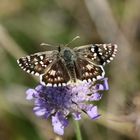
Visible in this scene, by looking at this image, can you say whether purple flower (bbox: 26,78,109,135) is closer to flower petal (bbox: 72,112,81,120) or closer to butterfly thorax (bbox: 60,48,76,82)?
flower petal (bbox: 72,112,81,120)

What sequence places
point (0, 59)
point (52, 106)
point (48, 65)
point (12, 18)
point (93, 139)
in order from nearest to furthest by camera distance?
point (48, 65), point (52, 106), point (93, 139), point (0, 59), point (12, 18)

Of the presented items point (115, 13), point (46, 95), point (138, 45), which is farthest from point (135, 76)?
point (46, 95)

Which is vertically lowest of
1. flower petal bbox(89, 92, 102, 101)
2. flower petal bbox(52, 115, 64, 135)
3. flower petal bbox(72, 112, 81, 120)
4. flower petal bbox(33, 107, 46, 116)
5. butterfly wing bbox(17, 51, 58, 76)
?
flower petal bbox(52, 115, 64, 135)

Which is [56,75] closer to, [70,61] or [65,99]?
[70,61]

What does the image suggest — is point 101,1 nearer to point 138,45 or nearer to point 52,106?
point 138,45

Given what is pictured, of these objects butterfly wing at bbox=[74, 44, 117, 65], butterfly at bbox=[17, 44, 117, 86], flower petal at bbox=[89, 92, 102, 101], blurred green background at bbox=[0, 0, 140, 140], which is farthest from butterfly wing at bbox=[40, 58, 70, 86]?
blurred green background at bbox=[0, 0, 140, 140]

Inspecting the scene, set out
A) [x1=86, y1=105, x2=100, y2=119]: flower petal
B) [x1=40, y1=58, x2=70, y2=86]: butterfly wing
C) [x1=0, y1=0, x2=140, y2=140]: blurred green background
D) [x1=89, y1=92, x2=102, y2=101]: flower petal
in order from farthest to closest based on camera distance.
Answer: [x1=0, y1=0, x2=140, y2=140]: blurred green background
[x1=89, y1=92, x2=102, y2=101]: flower petal
[x1=86, y1=105, x2=100, y2=119]: flower petal
[x1=40, y1=58, x2=70, y2=86]: butterfly wing
